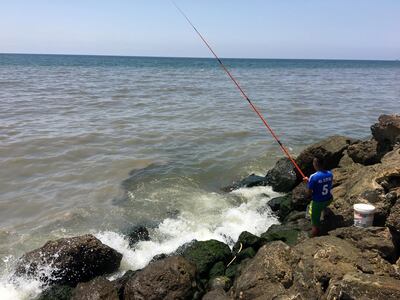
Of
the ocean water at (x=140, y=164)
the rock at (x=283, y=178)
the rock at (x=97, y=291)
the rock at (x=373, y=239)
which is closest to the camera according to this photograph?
the rock at (x=373, y=239)

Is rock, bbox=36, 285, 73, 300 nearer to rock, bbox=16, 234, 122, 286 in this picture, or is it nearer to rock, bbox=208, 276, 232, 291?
rock, bbox=16, 234, 122, 286

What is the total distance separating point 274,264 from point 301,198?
12.7 feet

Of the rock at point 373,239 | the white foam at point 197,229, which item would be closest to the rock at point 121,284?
the white foam at point 197,229

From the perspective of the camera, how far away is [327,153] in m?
10.5

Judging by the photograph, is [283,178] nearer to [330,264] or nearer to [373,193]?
[373,193]

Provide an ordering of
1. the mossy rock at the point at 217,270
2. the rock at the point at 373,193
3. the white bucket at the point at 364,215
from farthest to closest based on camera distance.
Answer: the mossy rock at the point at 217,270 < the rock at the point at 373,193 < the white bucket at the point at 364,215

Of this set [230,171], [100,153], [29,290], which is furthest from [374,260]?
[100,153]

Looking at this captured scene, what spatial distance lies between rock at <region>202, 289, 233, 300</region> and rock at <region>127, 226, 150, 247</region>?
296 centimetres

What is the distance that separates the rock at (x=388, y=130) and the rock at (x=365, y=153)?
0.82 feet

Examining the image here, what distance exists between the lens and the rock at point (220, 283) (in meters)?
6.28

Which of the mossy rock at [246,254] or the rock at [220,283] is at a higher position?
the mossy rock at [246,254]

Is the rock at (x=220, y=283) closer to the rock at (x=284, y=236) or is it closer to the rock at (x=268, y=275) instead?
the rock at (x=268, y=275)

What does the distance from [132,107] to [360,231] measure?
64.0ft

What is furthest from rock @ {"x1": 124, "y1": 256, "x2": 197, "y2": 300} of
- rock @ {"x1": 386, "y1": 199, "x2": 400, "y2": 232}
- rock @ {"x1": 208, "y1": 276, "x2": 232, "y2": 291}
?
rock @ {"x1": 386, "y1": 199, "x2": 400, "y2": 232}
